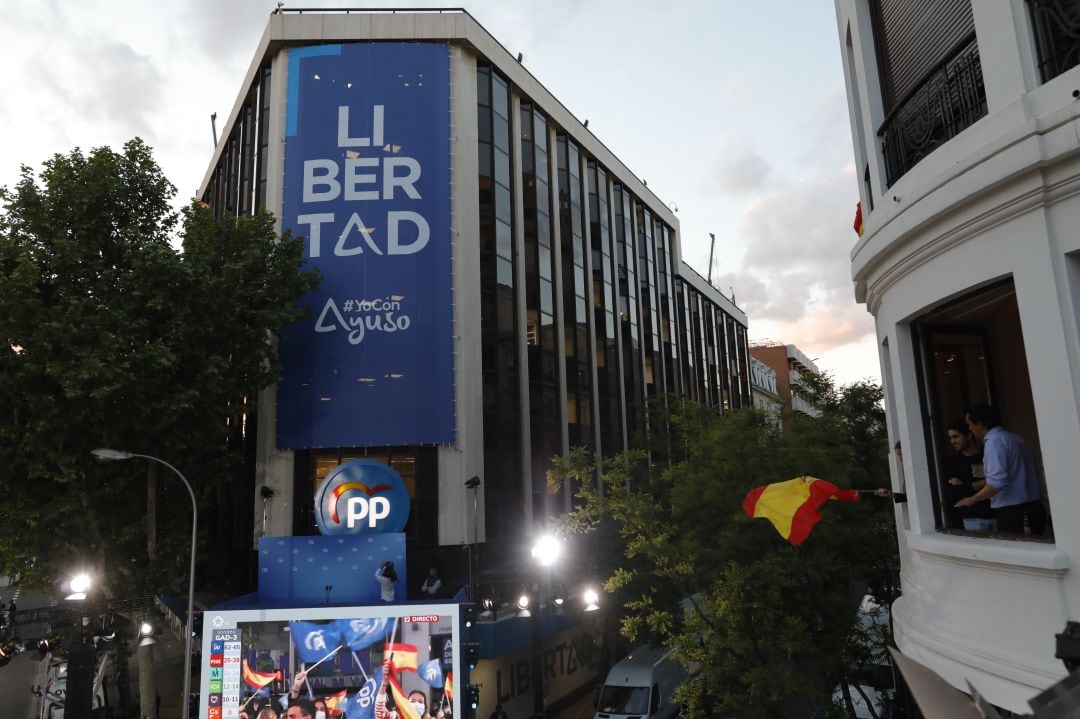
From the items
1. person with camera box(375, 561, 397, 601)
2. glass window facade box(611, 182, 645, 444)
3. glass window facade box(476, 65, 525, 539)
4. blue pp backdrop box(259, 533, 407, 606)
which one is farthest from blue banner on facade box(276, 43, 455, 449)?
glass window facade box(611, 182, 645, 444)

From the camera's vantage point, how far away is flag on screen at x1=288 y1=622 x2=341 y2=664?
594 inches

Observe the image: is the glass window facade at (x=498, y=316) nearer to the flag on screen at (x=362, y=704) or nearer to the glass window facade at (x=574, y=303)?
the glass window facade at (x=574, y=303)

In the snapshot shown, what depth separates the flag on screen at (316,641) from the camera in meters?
15.1

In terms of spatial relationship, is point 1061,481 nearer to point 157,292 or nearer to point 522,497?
point 157,292

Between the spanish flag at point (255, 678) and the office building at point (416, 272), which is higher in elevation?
the office building at point (416, 272)

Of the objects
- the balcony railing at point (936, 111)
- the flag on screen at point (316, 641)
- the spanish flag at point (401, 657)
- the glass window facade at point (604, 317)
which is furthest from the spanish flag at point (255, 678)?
the glass window facade at point (604, 317)

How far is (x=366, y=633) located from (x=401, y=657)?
873 millimetres

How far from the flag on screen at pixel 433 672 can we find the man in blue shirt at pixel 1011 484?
12.1 m

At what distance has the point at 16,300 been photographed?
1842 centimetres

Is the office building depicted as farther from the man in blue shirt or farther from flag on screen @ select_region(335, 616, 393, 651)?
the man in blue shirt

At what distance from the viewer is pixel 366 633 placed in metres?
15.1

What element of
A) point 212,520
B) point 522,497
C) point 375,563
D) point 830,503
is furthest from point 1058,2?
point 212,520

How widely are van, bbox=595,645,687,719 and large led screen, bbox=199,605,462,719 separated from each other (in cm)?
829

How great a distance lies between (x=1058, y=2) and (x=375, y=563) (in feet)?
54.2
